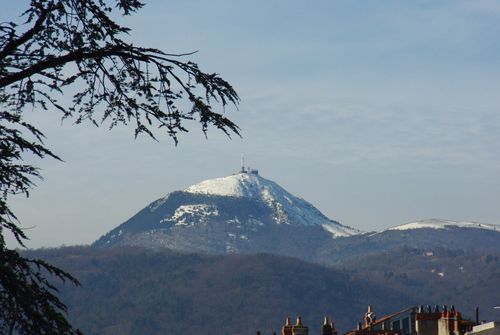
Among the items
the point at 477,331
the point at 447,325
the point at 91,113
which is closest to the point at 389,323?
the point at 447,325

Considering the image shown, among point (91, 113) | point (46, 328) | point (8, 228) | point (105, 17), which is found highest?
point (105, 17)

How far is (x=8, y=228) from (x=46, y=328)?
4.79ft

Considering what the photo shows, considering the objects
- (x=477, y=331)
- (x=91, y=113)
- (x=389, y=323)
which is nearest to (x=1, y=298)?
(x=91, y=113)

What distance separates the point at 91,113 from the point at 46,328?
10.6 ft

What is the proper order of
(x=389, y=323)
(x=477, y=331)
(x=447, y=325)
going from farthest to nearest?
(x=389, y=323)
(x=447, y=325)
(x=477, y=331)

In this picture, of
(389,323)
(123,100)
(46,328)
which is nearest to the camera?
(46,328)

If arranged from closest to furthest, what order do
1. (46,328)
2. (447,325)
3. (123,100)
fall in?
(46,328) < (123,100) < (447,325)

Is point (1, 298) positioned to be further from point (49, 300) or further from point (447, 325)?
point (447, 325)

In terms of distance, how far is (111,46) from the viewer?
67.1ft

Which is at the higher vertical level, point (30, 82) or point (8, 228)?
point (30, 82)

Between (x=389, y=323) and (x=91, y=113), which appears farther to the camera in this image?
(x=389, y=323)

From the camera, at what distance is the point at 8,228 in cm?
1972

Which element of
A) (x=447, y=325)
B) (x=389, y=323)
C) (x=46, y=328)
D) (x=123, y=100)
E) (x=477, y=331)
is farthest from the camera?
(x=389, y=323)

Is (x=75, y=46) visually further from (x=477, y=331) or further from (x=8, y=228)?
(x=477, y=331)
